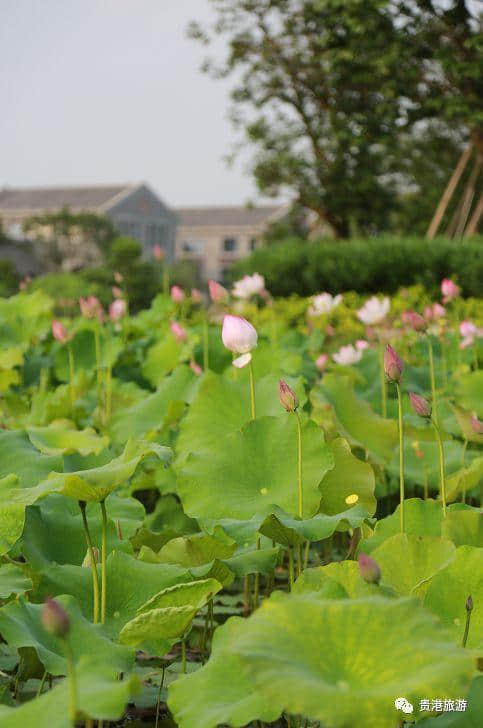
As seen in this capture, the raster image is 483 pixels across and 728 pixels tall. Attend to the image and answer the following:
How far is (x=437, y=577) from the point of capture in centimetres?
89

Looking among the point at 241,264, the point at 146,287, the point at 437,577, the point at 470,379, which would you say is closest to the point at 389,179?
the point at 146,287

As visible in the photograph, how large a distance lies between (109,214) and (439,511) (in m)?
32.4

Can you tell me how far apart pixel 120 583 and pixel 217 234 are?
1593 inches

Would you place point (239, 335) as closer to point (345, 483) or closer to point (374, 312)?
point (345, 483)

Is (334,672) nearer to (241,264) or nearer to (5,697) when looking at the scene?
(5,697)

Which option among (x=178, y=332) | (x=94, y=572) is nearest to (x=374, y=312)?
(x=178, y=332)

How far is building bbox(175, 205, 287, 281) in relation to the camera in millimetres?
40156

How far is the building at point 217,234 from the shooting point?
40.2m

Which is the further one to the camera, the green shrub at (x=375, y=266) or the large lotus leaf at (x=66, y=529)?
the green shrub at (x=375, y=266)

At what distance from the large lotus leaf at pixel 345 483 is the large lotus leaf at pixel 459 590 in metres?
0.27

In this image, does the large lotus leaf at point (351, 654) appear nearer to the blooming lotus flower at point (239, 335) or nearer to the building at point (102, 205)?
the blooming lotus flower at point (239, 335)

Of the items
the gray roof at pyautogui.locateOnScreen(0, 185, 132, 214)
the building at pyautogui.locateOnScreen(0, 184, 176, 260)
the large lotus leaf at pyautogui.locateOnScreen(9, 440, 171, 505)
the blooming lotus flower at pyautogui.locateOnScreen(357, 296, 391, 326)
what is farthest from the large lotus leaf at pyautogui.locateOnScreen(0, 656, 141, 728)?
the gray roof at pyautogui.locateOnScreen(0, 185, 132, 214)

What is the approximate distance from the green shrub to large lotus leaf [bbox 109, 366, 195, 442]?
7013mm

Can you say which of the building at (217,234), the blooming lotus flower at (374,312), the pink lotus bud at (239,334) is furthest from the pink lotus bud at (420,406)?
the building at (217,234)
